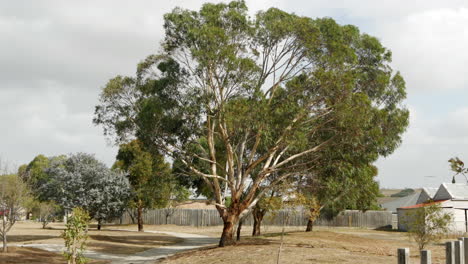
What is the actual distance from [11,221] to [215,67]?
1357 centimetres

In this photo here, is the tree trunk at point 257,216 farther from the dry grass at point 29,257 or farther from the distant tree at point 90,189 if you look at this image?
the dry grass at point 29,257

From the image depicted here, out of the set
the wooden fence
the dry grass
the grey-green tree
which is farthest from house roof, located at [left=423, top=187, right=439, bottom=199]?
the dry grass

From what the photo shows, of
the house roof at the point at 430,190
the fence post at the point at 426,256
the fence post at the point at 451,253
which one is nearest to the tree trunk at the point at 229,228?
the fence post at the point at 451,253

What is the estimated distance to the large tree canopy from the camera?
2703 centimetres

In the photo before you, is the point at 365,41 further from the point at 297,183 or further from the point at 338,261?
the point at 338,261

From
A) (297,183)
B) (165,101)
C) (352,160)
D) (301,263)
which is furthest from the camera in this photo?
(297,183)

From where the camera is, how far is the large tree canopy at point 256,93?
27031mm

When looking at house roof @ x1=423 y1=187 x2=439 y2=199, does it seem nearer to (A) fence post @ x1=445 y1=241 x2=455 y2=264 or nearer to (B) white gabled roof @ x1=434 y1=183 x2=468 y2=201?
(B) white gabled roof @ x1=434 y1=183 x2=468 y2=201

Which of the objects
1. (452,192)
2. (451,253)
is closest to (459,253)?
(451,253)

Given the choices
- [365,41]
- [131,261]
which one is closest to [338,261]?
[131,261]

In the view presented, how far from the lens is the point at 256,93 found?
27203mm

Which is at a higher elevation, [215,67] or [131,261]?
[215,67]

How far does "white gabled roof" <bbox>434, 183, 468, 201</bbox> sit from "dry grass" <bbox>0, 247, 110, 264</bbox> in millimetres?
41656

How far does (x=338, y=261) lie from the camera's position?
21.1 meters
